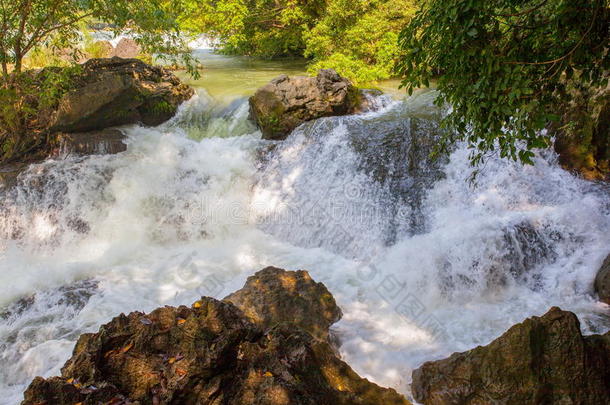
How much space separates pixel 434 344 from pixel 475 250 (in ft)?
5.00

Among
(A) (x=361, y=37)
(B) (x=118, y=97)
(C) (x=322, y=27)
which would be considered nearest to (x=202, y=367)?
(B) (x=118, y=97)

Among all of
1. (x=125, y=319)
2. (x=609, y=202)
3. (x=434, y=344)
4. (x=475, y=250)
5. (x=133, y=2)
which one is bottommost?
(x=434, y=344)

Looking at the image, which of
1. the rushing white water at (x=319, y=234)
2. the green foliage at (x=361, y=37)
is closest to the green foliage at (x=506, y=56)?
the rushing white water at (x=319, y=234)

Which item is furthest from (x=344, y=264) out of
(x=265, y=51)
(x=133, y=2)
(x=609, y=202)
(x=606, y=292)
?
(x=265, y=51)

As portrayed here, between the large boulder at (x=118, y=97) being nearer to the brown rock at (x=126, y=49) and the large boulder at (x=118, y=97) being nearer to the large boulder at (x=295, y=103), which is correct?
the large boulder at (x=295, y=103)

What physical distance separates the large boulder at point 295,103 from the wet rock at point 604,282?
5.39 m

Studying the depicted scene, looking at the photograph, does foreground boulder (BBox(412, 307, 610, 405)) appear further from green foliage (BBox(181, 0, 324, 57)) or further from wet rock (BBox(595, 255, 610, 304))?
green foliage (BBox(181, 0, 324, 57))

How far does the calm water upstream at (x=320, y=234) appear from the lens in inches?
195

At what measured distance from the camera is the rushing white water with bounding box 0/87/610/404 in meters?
4.94

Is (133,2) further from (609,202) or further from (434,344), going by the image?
(609,202)

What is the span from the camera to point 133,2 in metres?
7.71

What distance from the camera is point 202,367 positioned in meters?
2.37

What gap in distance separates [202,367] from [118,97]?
750 cm

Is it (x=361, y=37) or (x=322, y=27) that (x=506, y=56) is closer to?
(x=361, y=37)
